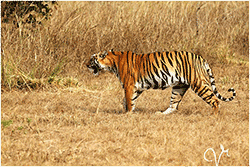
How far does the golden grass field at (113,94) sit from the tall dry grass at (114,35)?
25 mm

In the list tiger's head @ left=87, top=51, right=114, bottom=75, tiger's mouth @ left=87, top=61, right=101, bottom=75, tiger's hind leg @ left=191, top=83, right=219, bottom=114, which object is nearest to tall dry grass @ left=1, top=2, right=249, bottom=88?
tiger's mouth @ left=87, top=61, right=101, bottom=75

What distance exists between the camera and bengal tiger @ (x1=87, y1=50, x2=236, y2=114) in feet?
18.2

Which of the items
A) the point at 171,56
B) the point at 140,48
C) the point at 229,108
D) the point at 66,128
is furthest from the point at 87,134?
the point at 140,48

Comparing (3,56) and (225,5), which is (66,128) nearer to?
(3,56)

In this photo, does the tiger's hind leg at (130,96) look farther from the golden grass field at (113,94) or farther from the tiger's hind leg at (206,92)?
the tiger's hind leg at (206,92)

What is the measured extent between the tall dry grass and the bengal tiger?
225cm

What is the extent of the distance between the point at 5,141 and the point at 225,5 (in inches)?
366

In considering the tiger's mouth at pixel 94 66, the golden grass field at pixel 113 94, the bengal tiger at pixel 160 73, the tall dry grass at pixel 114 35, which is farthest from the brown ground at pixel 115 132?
the tall dry grass at pixel 114 35

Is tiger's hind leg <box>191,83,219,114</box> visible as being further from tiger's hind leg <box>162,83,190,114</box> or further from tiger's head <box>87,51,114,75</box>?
tiger's head <box>87,51,114,75</box>

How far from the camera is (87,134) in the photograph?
459cm

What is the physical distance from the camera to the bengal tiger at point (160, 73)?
18.2ft

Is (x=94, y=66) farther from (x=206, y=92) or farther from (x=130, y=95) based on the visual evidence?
(x=206, y=92)

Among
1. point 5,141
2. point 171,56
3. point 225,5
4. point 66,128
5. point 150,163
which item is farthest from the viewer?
point 225,5

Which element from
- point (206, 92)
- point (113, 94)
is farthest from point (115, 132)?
point (113, 94)
